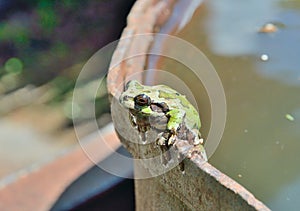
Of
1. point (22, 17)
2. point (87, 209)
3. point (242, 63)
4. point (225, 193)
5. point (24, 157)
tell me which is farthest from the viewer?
point (22, 17)

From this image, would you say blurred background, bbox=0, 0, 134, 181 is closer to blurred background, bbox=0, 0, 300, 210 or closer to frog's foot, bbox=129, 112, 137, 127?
blurred background, bbox=0, 0, 300, 210

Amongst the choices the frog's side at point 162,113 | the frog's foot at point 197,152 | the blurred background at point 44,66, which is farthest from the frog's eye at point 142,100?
the blurred background at point 44,66

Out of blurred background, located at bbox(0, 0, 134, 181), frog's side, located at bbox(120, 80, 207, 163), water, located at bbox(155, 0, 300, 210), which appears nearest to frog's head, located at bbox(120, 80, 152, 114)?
frog's side, located at bbox(120, 80, 207, 163)

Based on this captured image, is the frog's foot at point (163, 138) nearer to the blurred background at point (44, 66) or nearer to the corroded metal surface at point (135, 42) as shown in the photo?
the corroded metal surface at point (135, 42)

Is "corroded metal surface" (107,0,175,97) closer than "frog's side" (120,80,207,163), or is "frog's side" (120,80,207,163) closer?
"frog's side" (120,80,207,163)

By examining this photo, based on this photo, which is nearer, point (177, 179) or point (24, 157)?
point (177, 179)

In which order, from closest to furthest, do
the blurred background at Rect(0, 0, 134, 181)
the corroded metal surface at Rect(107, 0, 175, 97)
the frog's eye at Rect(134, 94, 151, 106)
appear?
the frog's eye at Rect(134, 94, 151, 106) < the corroded metal surface at Rect(107, 0, 175, 97) < the blurred background at Rect(0, 0, 134, 181)

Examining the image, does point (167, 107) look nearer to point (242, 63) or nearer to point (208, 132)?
point (208, 132)

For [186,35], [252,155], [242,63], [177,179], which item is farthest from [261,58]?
[177,179]
